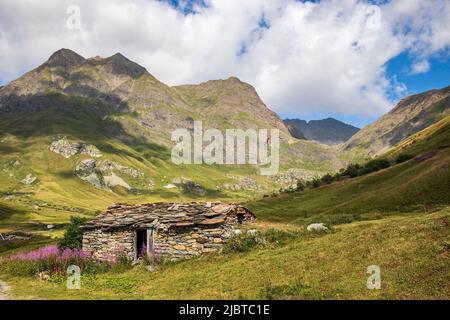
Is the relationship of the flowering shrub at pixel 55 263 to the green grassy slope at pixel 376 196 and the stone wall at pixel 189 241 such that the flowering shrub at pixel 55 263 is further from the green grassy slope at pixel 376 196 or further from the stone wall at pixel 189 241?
the green grassy slope at pixel 376 196

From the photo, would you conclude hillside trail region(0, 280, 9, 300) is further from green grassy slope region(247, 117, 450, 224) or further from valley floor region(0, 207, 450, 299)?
green grassy slope region(247, 117, 450, 224)

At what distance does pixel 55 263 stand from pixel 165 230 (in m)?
8.71

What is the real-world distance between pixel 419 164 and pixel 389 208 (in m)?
26.4

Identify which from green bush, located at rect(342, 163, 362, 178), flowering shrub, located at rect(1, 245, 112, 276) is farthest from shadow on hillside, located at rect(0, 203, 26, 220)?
flowering shrub, located at rect(1, 245, 112, 276)

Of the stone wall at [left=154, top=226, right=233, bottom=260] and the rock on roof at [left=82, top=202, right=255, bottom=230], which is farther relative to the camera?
the rock on roof at [left=82, top=202, right=255, bottom=230]

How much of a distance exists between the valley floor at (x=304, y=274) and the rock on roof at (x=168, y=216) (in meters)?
3.65

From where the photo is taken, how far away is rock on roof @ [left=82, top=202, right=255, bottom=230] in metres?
31.3

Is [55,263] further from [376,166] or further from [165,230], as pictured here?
[376,166]

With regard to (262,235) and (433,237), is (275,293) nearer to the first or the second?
(433,237)

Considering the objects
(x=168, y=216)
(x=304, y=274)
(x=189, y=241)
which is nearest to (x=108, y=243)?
(x=168, y=216)

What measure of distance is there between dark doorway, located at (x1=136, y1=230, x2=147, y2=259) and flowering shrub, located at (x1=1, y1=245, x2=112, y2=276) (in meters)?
2.55

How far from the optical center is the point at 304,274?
65.4 feet
